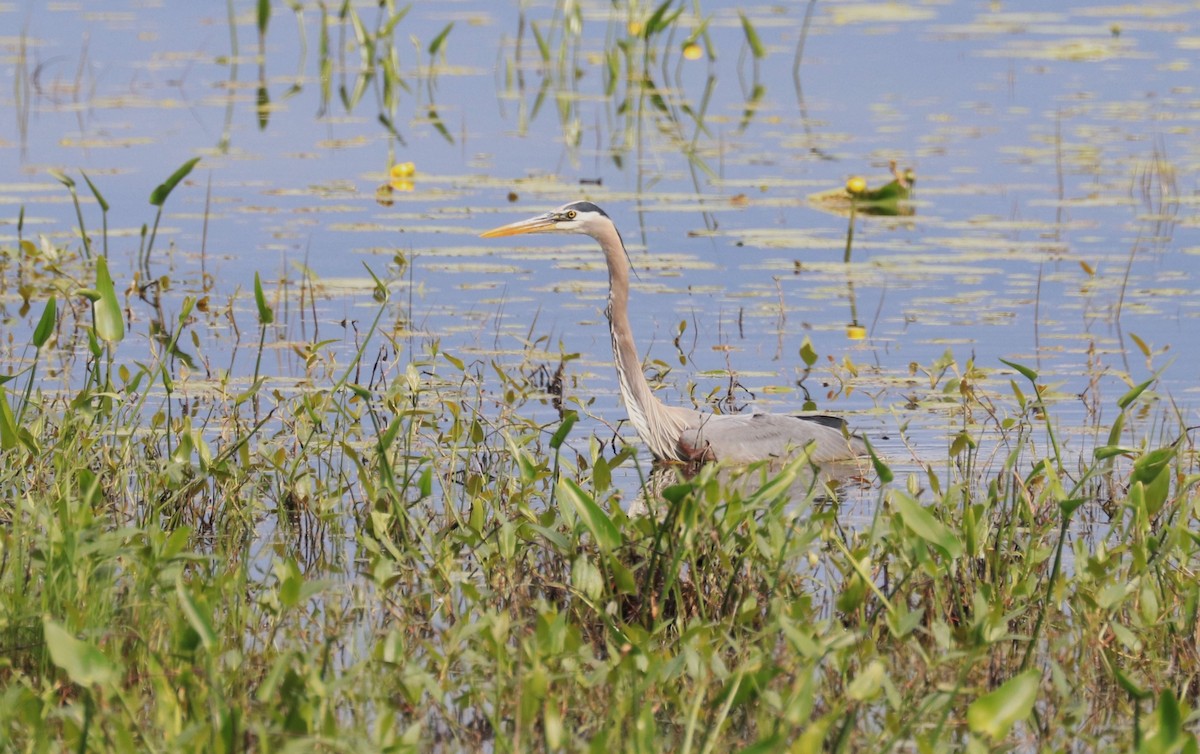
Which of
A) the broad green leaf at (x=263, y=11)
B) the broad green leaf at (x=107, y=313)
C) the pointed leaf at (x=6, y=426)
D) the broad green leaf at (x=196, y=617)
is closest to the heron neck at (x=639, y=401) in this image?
the broad green leaf at (x=107, y=313)

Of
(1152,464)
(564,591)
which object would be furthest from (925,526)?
(564,591)

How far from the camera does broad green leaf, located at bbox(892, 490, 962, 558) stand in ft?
11.7

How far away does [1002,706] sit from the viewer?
116 inches

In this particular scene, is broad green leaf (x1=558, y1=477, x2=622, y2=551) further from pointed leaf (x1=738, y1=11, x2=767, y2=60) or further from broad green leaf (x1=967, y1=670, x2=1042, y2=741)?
pointed leaf (x1=738, y1=11, x2=767, y2=60)

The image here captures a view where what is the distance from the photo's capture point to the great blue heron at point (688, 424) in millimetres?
6430

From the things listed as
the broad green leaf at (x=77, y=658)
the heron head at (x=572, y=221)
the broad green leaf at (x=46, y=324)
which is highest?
the heron head at (x=572, y=221)

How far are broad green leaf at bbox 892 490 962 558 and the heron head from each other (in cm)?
347

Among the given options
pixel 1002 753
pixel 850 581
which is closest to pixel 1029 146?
pixel 850 581

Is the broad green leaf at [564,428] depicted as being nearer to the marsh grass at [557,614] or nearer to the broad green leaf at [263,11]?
the marsh grass at [557,614]

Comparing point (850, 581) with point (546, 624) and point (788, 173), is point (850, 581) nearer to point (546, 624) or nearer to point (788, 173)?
point (546, 624)

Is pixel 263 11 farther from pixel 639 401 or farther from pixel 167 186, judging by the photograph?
pixel 167 186

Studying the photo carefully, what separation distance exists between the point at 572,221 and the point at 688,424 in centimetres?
105

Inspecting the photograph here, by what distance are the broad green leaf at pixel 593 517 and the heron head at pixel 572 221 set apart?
10.9 ft

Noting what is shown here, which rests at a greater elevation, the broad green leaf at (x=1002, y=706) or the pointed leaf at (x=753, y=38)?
the pointed leaf at (x=753, y=38)
